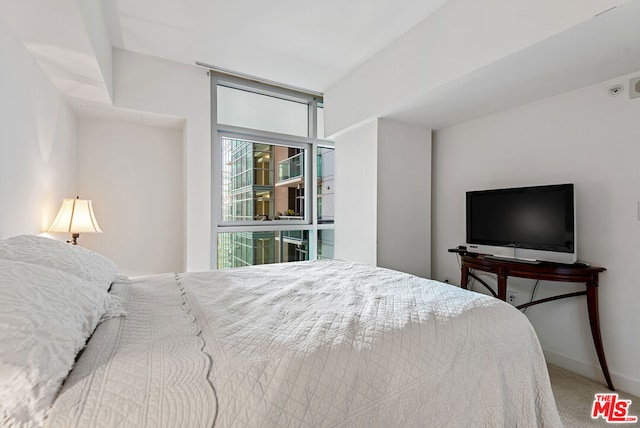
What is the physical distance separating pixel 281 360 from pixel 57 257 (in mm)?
1008

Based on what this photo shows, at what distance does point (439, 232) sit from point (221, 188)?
2.56m

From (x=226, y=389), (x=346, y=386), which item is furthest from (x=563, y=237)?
(x=226, y=389)

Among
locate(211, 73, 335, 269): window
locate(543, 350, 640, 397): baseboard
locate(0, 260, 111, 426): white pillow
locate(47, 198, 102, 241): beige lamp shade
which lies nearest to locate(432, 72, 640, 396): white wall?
locate(543, 350, 640, 397): baseboard

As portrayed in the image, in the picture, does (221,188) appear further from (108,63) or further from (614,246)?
(614,246)

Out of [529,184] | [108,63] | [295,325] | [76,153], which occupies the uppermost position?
[108,63]

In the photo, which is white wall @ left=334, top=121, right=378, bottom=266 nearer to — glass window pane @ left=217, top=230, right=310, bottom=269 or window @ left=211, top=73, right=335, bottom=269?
window @ left=211, top=73, right=335, bottom=269

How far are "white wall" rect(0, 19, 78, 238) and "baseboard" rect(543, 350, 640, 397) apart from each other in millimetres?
3803

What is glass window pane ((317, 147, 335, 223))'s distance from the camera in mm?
4133

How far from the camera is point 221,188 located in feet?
11.6

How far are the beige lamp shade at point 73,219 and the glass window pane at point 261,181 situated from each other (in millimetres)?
1376

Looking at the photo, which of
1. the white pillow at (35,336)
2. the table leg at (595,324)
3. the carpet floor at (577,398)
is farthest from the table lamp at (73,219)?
the table leg at (595,324)

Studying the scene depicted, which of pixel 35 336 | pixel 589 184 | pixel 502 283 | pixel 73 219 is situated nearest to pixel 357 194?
pixel 502 283

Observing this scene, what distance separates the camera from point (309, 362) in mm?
884

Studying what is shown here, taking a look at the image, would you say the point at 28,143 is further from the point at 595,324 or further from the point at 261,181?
the point at 595,324
